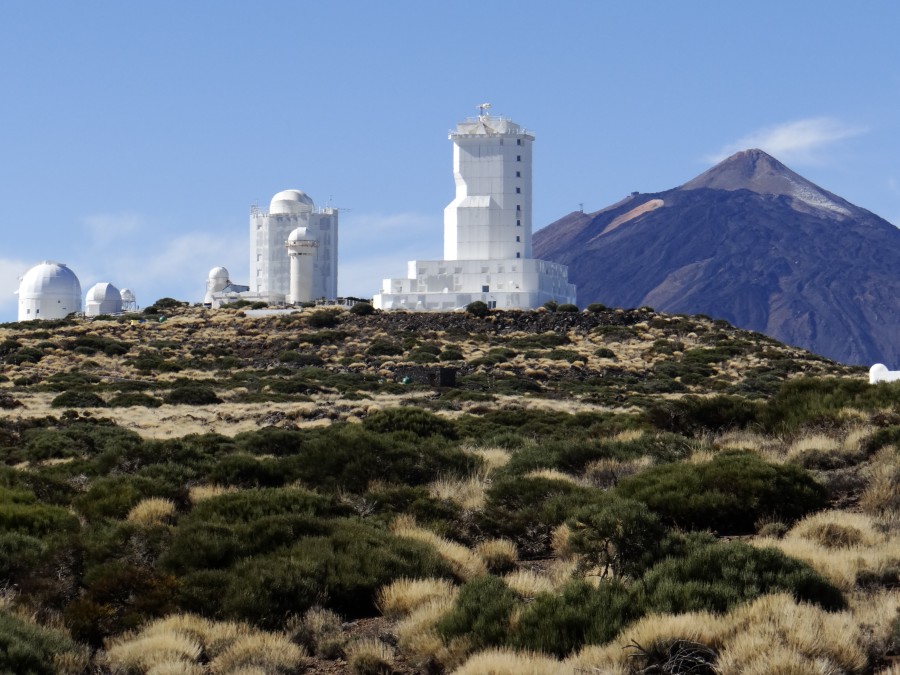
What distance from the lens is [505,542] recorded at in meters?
12.5

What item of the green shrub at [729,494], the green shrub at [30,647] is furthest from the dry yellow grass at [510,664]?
the green shrub at [729,494]

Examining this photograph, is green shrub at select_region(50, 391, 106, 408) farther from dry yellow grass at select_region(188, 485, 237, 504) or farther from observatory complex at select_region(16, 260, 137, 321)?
observatory complex at select_region(16, 260, 137, 321)

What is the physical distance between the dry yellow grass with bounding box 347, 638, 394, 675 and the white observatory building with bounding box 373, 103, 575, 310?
Result: 65.8m

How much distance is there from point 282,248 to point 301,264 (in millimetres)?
13687

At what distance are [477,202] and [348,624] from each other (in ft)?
228

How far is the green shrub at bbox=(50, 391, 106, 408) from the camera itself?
37312mm

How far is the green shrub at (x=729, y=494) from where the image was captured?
13.0 metres

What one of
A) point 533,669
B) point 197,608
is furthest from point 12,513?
point 533,669

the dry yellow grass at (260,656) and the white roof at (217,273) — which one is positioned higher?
the white roof at (217,273)

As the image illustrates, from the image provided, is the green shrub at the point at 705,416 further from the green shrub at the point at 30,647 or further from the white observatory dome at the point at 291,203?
the white observatory dome at the point at 291,203

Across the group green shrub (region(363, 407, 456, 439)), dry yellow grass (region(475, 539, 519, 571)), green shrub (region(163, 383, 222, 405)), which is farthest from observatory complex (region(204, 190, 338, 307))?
dry yellow grass (region(475, 539, 519, 571))

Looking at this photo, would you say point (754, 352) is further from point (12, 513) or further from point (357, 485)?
point (12, 513)

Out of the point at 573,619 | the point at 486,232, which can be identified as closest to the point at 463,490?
the point at 573,619

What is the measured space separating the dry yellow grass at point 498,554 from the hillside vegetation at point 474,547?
0.03 meters
